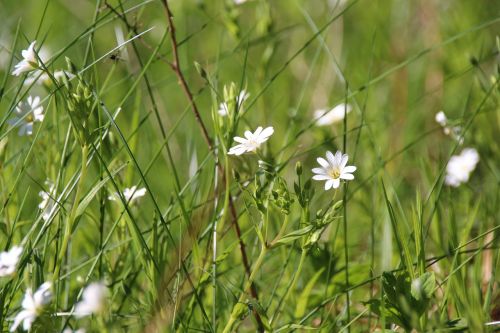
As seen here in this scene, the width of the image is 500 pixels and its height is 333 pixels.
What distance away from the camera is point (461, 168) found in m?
2.35

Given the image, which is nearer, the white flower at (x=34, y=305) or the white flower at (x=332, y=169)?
the white flower at (x=34, y=305)

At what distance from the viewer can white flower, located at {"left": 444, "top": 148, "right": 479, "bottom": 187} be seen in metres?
2.29

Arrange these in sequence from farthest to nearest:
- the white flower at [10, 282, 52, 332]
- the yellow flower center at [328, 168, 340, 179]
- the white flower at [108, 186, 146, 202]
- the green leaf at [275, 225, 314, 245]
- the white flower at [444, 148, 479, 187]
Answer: the white flower at [444, 148, 479, 187]
the white flower at [108, 186, 146, 202]
the yellow flower center at [328, 168, 340, 179]
the green leaf at [275, 225, 314, 245]
the white flower at [10, 282, 52, 332]

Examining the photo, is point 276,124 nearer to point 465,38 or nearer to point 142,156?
point 142,156

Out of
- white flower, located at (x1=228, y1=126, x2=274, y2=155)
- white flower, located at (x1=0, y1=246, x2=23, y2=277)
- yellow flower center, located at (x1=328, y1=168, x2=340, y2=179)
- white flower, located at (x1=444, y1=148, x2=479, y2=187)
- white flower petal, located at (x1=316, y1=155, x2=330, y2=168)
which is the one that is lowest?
white flower, located at (x1=0, y1=246, x2=23, y2=277)

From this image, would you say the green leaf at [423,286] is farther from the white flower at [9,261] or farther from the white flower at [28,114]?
the white flower at [28,114]

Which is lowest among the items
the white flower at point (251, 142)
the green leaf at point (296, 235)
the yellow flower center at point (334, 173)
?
the green leaf at point (296, 235)

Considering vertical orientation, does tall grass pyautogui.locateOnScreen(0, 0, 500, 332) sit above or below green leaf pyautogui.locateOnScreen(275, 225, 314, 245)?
above

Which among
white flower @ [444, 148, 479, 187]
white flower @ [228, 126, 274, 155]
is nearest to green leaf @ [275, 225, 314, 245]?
white flower @ [228, 126, 274, 155]

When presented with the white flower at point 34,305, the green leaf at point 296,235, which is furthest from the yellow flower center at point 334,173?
the white flower at point 34,305

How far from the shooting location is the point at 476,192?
243cm

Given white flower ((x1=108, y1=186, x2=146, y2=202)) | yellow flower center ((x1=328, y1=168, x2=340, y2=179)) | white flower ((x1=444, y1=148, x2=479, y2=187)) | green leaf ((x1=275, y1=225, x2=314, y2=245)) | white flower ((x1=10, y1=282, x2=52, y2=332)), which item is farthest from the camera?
white flower ((x1=444, y1=148, x2=479, y2=187))

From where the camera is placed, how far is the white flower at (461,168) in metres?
2.29

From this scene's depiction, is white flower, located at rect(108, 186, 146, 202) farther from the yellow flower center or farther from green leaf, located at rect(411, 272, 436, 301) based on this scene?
green leaf, located at rect(411, 272, 436, 301)
